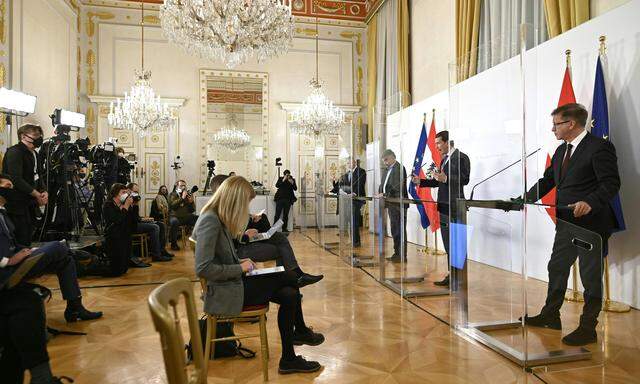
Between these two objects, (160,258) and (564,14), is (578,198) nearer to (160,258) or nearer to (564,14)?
(564,14)

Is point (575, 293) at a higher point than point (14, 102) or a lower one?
lower

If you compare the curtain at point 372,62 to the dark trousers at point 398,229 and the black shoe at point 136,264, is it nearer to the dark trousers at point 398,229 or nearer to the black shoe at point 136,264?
the dark trousers at point 398,229

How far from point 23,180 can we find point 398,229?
4.02m

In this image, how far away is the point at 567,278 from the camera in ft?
9.21

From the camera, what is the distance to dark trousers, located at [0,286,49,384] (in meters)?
2.25

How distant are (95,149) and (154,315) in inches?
266

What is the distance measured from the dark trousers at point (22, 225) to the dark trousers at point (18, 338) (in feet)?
8.64

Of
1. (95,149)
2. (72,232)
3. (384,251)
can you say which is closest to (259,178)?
(95,149)

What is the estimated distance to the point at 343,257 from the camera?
6.77m

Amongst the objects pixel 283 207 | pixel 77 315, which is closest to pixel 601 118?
pixel 77 315

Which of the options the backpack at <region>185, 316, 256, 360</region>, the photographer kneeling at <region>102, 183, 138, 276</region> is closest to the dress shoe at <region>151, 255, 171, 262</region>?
the photographer kneeling at <region>102, 183, 138, 276</region>

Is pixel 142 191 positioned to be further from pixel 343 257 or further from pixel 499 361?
pixel 499 361

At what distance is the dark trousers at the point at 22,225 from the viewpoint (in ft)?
15.0

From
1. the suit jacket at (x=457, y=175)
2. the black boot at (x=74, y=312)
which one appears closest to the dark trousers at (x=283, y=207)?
the black boot at (x=74, y=312)
